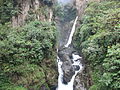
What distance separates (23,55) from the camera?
A: 12.3 meters

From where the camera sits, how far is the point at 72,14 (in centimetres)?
3216

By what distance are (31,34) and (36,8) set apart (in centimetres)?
646

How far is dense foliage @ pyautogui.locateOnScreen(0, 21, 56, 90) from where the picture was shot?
1177 centimetres

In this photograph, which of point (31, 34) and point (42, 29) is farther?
point (42, 29)

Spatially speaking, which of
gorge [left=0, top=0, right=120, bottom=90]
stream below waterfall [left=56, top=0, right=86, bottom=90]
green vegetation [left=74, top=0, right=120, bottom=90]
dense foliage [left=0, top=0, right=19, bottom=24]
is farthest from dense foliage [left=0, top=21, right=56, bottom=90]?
green vegetation [left=74, top=0, right=120, bottom=90]

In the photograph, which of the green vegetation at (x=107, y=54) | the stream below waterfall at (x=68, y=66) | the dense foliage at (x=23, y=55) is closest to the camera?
the green vegetation at (x=107, y=54)

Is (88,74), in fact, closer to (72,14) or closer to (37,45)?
(37,45)

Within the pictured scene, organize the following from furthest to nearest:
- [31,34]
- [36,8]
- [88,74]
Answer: [36,8] → [31,34] → [88,74]

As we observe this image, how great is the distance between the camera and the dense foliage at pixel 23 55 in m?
11.8

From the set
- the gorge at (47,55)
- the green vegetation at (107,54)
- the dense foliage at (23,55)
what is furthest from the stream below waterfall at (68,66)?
the green vegetation at (107,54)

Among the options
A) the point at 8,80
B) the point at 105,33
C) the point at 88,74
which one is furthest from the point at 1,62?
the point at 105,33

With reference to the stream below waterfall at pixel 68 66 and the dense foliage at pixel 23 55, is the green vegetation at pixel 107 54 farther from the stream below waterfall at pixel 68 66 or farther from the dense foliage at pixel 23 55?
the dense foliage at pixel 23 55

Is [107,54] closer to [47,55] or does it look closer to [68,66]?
[47,55]

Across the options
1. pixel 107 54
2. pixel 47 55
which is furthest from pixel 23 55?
pixel 107 54
